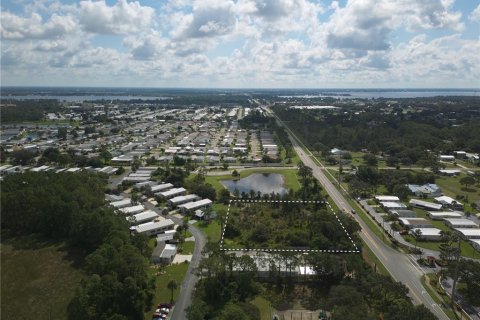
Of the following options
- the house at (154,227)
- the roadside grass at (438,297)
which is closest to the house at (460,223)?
the roadside grass at (438,297)

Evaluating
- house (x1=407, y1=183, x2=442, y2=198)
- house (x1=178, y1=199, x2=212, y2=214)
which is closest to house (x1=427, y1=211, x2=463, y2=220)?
house (x1=407, y1=183, x2=442, y2=198)

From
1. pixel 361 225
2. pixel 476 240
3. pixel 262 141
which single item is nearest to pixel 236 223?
pixel 361 225

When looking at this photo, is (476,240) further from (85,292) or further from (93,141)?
(93,141)

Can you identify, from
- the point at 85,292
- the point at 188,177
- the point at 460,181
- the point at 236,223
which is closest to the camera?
the point at 85,292

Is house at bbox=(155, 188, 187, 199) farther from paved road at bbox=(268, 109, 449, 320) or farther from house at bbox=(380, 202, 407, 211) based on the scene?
house at bbox=(380, 202, 407, 211)

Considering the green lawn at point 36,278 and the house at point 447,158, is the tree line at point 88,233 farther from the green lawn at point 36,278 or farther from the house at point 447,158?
the house at point 447,158
